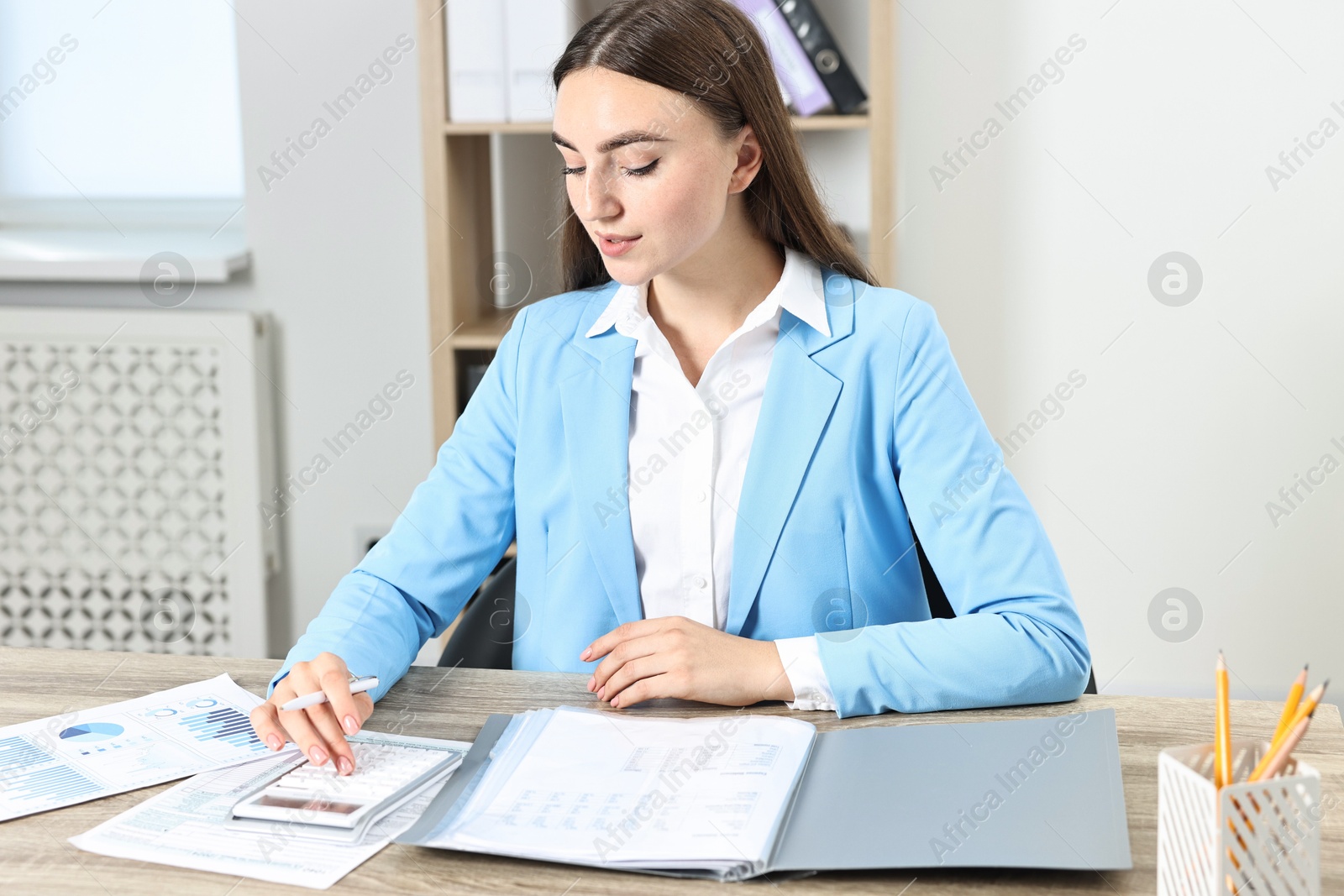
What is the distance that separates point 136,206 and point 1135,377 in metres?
2.21

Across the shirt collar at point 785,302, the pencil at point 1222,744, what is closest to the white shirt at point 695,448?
the shirt collar at point 785,302

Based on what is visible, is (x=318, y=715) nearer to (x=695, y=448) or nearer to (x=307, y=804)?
(x=307, y=804)

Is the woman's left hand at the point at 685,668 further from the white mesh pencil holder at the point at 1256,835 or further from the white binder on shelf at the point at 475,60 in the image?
the white binder on shelf at the point at 475,60

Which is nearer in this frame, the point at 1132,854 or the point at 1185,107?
the point at 1132,854

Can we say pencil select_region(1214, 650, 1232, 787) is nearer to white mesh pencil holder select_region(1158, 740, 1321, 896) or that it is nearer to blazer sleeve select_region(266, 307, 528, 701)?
white mesh pencil holder select_region(1158, 740, 1321, 896)

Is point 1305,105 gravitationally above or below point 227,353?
above

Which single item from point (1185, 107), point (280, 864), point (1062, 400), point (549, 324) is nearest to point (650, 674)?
point (280, 864)

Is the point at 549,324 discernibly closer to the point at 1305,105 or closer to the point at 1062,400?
the point at 1062,400

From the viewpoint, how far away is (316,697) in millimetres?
1011

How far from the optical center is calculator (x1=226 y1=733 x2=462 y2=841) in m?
0.88

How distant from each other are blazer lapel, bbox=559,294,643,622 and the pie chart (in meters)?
0.50

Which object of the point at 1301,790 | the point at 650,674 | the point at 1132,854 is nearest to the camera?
the point at 1301,790

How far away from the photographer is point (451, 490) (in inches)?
54.7

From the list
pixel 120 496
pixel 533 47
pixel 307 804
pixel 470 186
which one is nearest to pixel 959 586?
pixel 307 804
